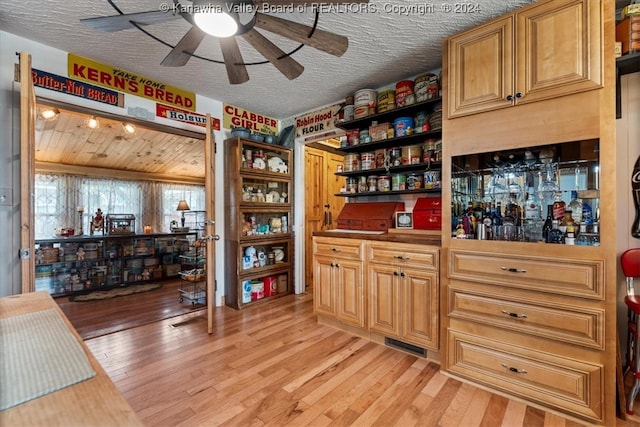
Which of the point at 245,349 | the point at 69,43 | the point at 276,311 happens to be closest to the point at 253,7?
the point at 69,43

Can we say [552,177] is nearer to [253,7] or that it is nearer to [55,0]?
[253,7]

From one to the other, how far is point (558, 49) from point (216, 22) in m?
1.93

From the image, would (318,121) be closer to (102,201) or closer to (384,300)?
(384,300)

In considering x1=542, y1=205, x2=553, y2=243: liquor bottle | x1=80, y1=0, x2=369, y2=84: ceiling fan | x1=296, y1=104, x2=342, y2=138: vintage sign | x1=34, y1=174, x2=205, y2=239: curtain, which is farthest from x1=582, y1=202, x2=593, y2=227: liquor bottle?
x1=34, y1=174, x2=205, y2=239: curtain

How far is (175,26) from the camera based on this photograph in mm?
2203

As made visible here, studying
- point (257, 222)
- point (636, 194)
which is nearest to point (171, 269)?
point (257, 222)

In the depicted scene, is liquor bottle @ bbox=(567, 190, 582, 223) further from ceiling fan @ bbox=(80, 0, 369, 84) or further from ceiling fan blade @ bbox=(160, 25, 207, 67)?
ceiling fan blade @ bbox=(160, 25, 207, 67)

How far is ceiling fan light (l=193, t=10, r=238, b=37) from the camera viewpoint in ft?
4.59

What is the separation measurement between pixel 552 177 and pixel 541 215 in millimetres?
279

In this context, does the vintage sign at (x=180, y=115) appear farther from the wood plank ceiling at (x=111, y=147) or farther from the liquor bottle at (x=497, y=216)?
the liquor bottle at (x=497, y=216)

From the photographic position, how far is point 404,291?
2361mm

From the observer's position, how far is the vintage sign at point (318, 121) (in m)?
3.73

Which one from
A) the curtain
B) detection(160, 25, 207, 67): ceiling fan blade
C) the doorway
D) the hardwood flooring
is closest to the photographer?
detection(160, 25, 207, 67): ceiling fan blade

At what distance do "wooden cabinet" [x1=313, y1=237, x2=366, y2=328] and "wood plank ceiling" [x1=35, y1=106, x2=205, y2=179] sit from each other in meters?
2.50
